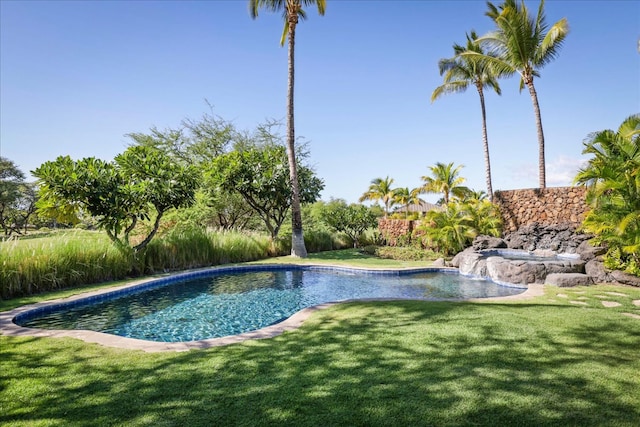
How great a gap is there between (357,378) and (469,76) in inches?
883

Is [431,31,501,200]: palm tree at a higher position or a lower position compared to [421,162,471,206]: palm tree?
higher

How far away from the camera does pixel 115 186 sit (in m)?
10.3

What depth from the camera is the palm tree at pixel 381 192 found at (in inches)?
1216

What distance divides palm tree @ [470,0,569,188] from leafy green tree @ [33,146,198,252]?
15.8 metres

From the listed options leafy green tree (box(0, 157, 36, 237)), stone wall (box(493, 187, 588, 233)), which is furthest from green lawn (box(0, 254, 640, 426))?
leafy green tree (box(0, 157, 36, 237))

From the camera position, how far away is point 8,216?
36188mm

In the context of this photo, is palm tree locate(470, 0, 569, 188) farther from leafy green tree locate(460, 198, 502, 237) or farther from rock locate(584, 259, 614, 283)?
rock locate(584, 259, 614, 283)

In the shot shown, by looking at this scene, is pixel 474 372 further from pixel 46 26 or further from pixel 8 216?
pixel 8 216

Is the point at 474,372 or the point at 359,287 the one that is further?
the point at 359,287

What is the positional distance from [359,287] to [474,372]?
21.3 feet

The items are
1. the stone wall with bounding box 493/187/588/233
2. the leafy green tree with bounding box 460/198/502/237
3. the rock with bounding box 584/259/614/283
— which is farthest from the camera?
the leafy green tree with bounding box 460/198/502/237

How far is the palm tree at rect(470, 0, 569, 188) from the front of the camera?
54.1 feet

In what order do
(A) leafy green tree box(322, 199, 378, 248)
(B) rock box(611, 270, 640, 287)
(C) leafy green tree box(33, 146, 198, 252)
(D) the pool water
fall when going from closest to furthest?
(D) the pool water < (B) rock box(611, 270, 640, 287) < (C) leafy green tree box(33, 146, 198, 252) < (A) leafy green tree box(322, 199, 378, 248)

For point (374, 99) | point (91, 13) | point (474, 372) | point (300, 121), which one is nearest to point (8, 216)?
point (300, 121)
